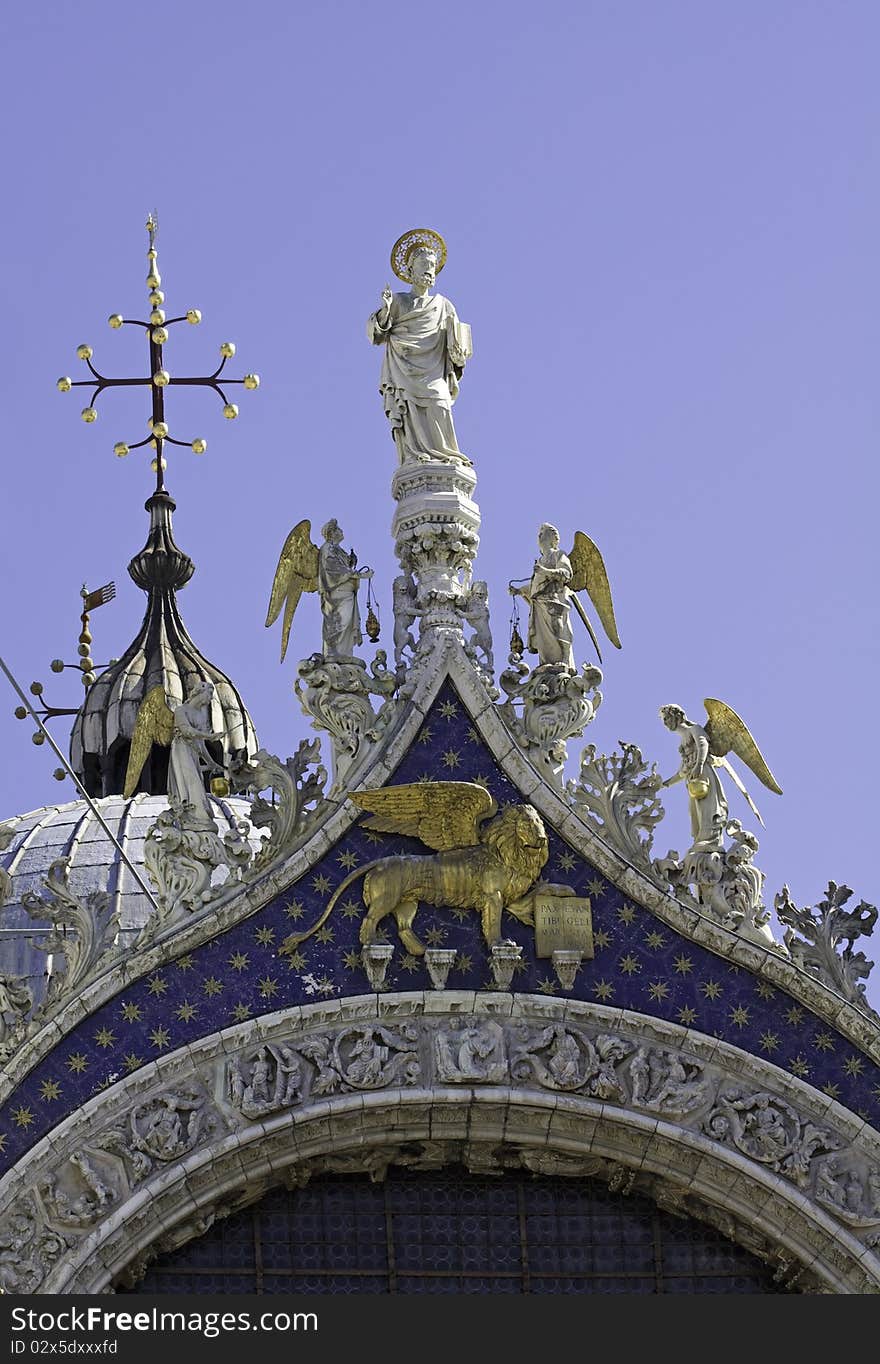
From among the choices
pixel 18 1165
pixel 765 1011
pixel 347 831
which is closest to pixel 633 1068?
pixel 765 1011

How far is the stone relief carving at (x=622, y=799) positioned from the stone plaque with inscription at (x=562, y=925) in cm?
53

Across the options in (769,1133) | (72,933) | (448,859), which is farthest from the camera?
(448,859)

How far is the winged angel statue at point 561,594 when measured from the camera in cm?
2638

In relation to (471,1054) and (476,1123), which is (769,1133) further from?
(471,1054)

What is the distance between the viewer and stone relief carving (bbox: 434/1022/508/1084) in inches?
969

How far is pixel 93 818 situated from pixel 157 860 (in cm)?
1083

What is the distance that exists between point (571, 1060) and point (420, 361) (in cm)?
577

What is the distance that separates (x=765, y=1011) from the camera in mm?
25156

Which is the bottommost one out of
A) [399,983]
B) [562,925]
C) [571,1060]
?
[571,1060]

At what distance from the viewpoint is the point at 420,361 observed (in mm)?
27422

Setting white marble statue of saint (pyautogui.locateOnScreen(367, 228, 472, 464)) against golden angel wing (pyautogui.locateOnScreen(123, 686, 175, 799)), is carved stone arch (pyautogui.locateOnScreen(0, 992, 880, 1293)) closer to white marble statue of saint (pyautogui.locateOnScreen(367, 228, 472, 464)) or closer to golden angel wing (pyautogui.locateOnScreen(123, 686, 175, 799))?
golden angel wing (pyautogui.locateOnScreen(123, 686, 175, 799))

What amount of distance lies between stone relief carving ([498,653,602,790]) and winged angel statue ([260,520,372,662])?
120cm

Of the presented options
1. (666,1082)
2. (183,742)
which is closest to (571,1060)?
(666,1082)

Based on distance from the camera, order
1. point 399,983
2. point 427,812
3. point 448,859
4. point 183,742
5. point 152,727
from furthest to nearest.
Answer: point 152,727 → point 183,742 → point 427,812 → point 448,859 → point 399,983
